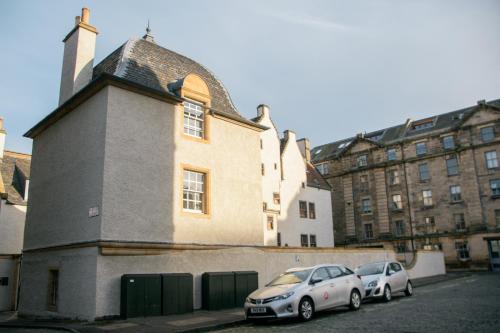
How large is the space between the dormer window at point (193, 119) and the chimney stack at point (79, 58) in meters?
5.07

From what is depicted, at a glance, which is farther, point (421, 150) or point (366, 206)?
point (366, 206)

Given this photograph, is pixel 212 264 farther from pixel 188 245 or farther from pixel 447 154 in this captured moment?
pixel 447 154

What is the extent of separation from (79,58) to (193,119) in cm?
→ 608

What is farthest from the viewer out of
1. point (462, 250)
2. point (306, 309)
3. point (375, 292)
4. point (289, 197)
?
point (462, 250)

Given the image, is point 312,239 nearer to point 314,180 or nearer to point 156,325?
point 314,180

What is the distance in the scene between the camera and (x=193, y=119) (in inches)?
731

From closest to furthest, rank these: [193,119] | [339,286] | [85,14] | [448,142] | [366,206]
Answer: [339,286] < [193,119] < [85,14] < [448,142] < [366,206]

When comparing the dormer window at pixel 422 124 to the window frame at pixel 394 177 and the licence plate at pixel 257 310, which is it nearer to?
the window frame at pixel 394 177

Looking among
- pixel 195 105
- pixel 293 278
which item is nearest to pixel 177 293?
pixel 293 278

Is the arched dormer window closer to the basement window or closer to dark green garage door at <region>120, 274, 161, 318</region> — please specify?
dark green garage door at <region>120, 274, 161, 318</region>

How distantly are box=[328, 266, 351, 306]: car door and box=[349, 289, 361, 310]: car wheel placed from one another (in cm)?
25

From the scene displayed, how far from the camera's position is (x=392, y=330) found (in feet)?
31.8

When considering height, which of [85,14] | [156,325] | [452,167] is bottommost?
[156,325]

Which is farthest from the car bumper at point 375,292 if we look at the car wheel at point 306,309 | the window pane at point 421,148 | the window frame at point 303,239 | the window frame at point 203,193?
the window pane at point 421,148
